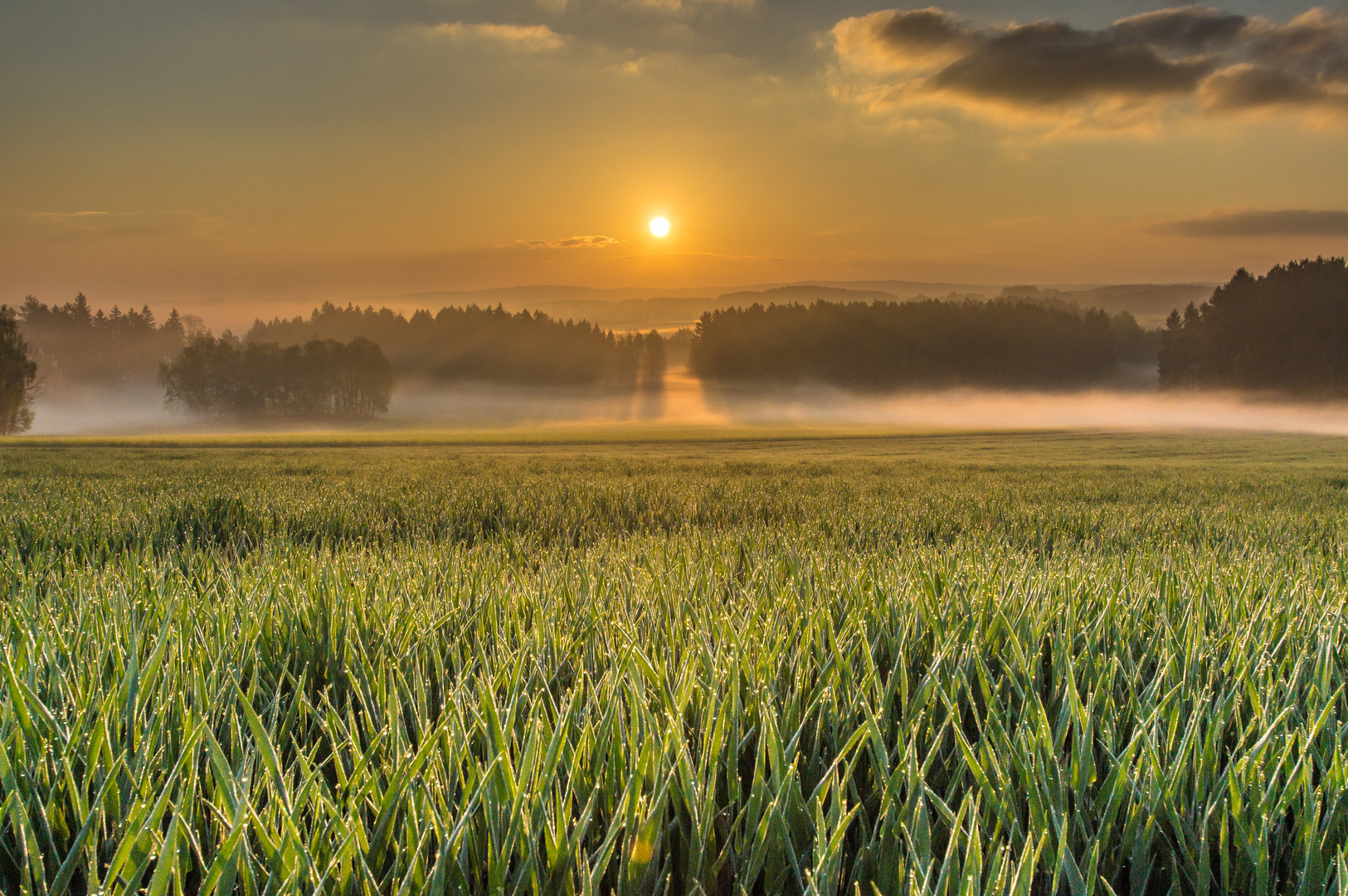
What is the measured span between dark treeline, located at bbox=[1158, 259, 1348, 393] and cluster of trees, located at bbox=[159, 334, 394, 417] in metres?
117

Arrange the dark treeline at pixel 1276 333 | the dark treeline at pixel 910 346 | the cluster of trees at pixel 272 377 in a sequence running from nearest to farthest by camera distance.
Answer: the dark treeline at pixel 1276 333, the cluster of trees at pixel 272 377, the dark treeline at pixel 910 346

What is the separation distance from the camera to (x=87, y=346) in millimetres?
153500

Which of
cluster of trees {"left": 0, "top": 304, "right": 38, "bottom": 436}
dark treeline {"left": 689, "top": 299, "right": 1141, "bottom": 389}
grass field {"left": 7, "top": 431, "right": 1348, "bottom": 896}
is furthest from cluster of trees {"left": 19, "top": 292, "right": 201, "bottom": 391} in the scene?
grass field {"left": 7, "top": 431, "right": 1348, "bottom": 896}

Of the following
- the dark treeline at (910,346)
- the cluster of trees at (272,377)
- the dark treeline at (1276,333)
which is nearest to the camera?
the dark treeline at (1276,333)

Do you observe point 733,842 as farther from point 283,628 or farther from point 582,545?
point 582,545

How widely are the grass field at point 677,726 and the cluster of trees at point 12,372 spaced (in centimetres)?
9840

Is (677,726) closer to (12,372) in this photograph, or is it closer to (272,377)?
(12,372)

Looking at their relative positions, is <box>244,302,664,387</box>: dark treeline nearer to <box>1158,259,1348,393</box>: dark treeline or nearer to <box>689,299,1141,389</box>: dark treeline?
<box>689,299,1141,389</box>: dark treeline

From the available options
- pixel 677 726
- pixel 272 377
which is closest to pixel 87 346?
pixel 272 377

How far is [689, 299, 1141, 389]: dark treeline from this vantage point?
12519cm

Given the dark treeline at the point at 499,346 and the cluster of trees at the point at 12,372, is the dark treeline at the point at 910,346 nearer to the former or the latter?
the dark treeline at the point at 499,346

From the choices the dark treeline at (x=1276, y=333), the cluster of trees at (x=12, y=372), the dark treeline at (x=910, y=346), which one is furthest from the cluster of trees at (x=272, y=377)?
the dark treeline at (x=1276, y=333)

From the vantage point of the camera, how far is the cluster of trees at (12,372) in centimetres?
7425

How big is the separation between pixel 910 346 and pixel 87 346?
172 m
